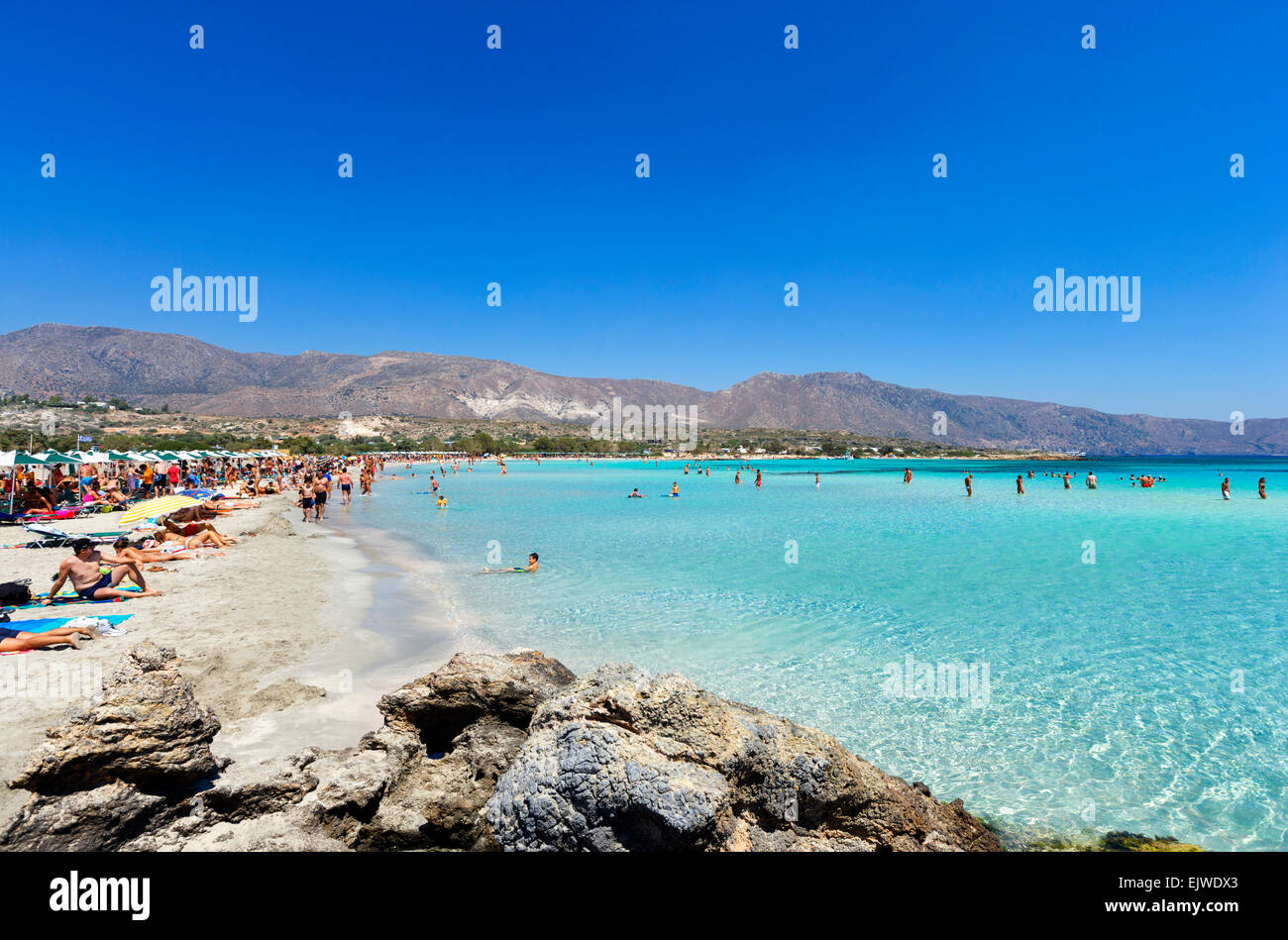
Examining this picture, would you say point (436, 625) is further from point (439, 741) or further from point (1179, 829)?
point (1179, 829)

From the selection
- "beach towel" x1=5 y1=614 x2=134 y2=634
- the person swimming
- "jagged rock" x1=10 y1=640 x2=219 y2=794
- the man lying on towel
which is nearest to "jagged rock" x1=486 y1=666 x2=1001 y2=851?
"jagged rock" x1=10 y1=640 x2=219 y2=794

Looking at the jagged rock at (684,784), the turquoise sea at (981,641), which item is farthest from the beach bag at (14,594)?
the jagged rock at (684,784)

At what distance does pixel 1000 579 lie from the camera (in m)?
15.1

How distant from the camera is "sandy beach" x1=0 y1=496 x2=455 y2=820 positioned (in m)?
5.73

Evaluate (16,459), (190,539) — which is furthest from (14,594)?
(16,459)

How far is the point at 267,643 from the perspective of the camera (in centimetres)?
841

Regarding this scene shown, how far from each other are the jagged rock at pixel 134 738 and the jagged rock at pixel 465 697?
4.07ft

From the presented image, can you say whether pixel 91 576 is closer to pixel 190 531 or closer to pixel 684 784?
pixel 190 531

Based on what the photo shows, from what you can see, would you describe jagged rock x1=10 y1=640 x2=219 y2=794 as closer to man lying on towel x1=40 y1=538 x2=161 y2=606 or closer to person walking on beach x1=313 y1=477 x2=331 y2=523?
man lying on towel x1=40 y1=538 x2=161 y2=606

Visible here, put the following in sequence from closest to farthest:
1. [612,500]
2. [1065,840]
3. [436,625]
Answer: [1065,840] → [436,625] → [612,500]

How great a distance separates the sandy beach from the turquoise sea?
4.35 feet
